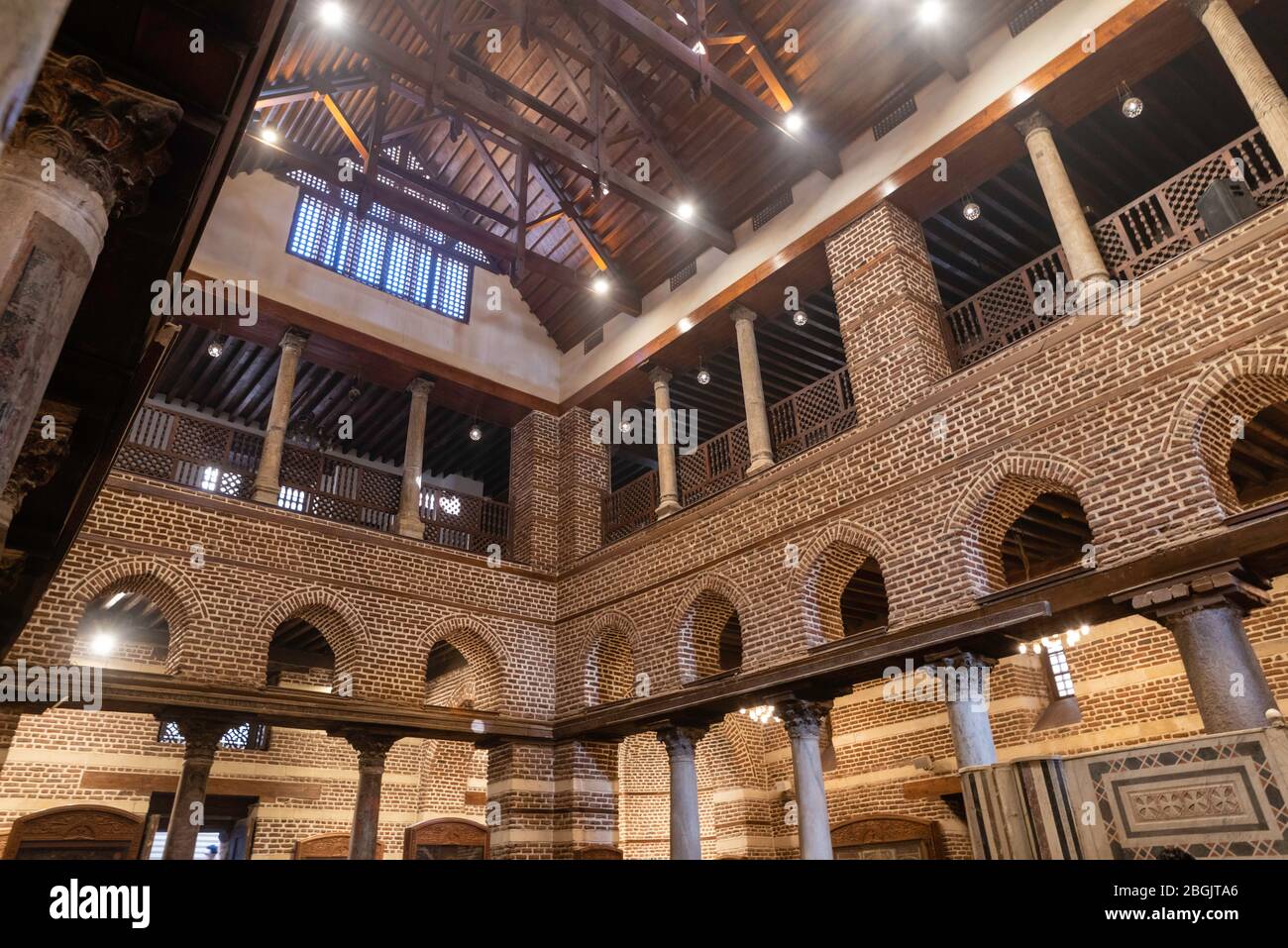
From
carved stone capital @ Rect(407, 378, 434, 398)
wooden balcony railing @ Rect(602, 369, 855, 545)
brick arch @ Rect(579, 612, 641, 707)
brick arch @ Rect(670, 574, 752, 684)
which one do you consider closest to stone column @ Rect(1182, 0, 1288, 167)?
wooden balcony railing @ Rect(602, 369, 855, 545)

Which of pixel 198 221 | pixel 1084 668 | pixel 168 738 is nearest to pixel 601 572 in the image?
pixel 1084 668

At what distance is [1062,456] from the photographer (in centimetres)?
837

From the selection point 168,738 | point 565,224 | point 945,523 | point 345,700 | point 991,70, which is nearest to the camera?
point 945,523

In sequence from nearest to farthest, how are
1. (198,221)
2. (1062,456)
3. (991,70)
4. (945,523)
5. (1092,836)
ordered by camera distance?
1. (1092,836)
2. (198,221)
3. (1062,456)
4. (945,523)
5. (991,70)

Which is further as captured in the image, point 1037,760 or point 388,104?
point 388,104

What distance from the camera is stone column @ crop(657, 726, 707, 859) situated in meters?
10.9

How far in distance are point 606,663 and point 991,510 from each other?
674 cm

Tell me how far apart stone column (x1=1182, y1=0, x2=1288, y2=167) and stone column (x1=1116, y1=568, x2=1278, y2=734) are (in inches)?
160

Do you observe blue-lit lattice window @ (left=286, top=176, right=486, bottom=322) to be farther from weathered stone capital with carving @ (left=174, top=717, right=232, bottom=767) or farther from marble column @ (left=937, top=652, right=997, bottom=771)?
marble column @ (left=937, top=652, right=997, bottom=771)

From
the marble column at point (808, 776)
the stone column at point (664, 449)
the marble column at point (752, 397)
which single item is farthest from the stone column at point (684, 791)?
the marble column at point (752, 397)

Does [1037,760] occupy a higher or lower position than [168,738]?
lower
